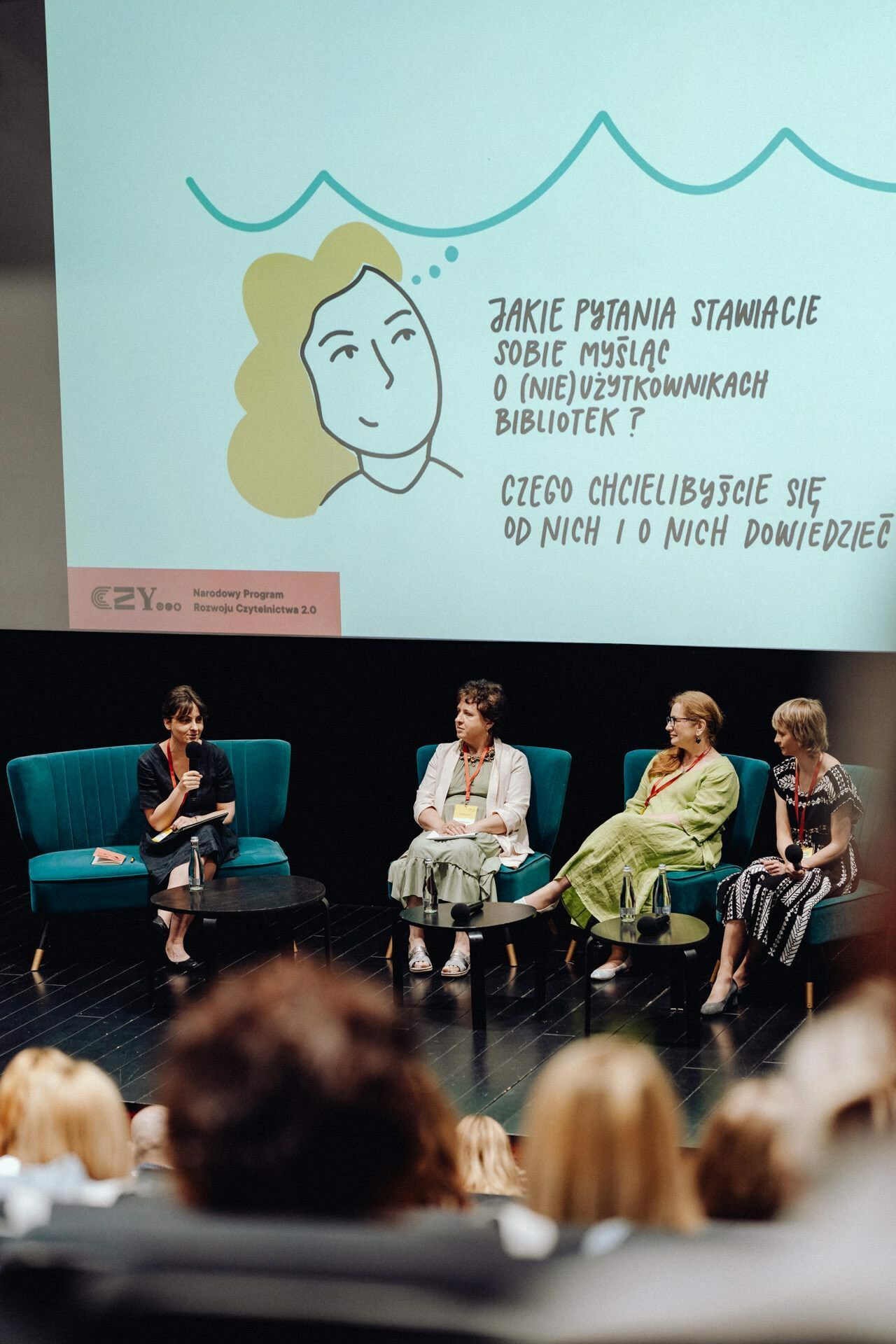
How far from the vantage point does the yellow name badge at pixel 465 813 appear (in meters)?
5.39

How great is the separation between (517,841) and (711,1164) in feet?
14.0

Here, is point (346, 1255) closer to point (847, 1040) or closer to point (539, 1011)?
point (847, 1040)

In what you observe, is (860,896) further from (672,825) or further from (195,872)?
(195,872)

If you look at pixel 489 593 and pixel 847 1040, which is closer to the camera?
pixel 847 1040

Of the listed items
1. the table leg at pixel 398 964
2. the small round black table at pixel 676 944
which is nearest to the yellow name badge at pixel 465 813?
the table leg at pixel 398 964

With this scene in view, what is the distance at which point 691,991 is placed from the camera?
4426 millimetres

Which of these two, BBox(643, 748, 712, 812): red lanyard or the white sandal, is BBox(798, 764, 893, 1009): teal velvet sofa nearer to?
BBox(643, 748, 712, 812): red lanyard

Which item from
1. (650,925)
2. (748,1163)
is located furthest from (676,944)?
(748,1163)

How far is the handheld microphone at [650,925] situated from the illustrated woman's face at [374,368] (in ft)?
6.43

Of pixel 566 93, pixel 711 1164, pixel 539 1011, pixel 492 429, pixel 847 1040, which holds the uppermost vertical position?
pixel 566 93

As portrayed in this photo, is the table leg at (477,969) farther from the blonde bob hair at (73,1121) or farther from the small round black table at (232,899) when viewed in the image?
the blonde bob hair at (73,1121)

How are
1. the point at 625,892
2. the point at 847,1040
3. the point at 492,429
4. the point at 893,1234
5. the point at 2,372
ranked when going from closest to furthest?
the point at 893,1234, the point at 847,1040, the point at 625,892, the point at 492,429, the point at 2,372

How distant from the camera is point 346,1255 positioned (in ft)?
2.04

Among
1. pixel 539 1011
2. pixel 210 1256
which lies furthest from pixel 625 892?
pixel 210 1256
